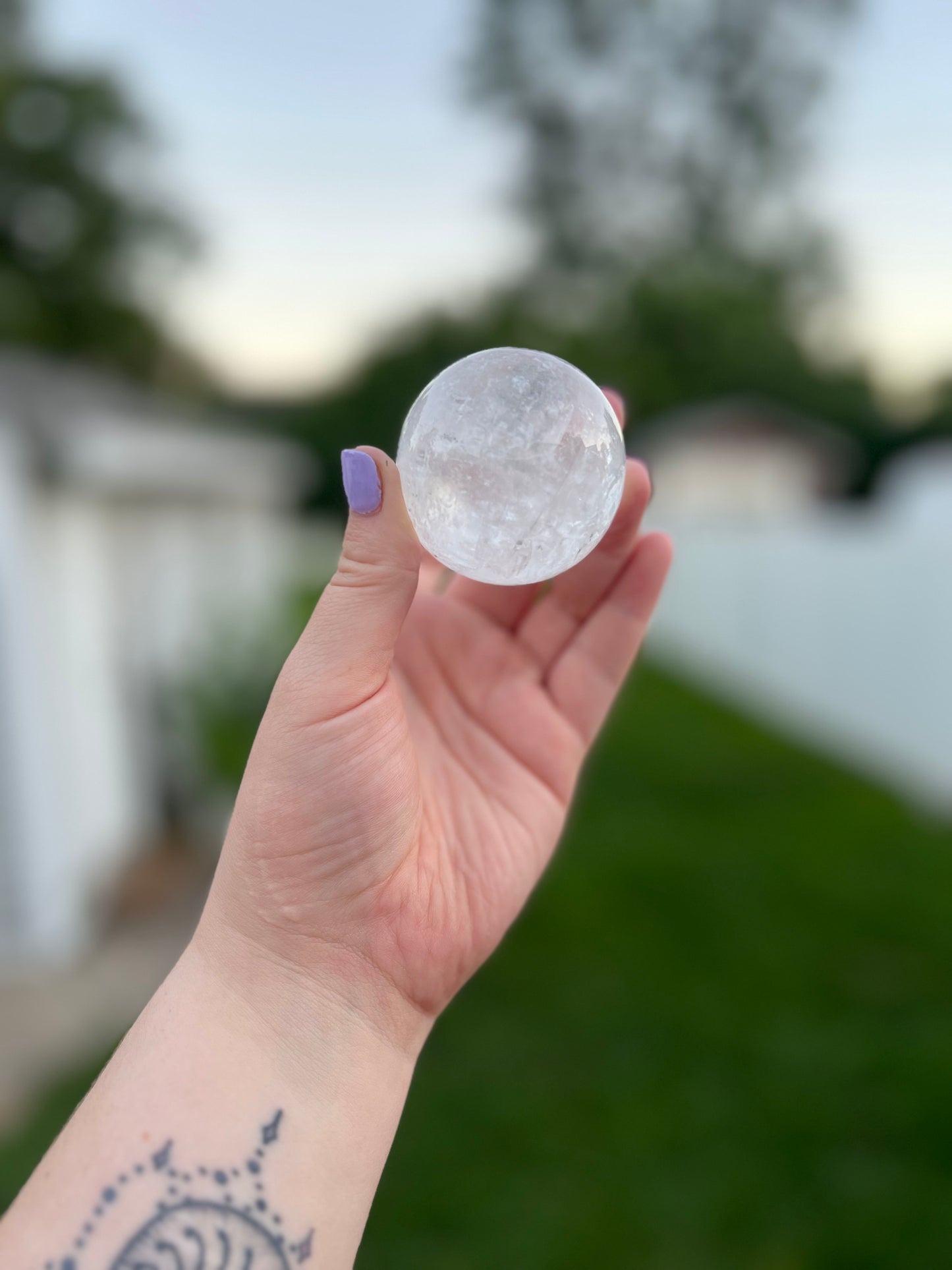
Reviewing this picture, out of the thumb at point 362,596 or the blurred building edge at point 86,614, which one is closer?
the thumb at point 362,596

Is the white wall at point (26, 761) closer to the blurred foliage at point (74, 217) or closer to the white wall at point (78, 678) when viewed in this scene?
the white wall at point (78, 678)

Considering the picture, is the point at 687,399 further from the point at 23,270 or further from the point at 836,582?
the point at 836,582

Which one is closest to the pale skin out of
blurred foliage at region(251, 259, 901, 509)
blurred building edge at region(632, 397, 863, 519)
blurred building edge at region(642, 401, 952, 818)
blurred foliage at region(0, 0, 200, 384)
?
blurred foliage at region(251, 259, 901, 509)

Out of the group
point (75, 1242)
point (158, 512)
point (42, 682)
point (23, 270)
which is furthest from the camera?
point (23, 270)

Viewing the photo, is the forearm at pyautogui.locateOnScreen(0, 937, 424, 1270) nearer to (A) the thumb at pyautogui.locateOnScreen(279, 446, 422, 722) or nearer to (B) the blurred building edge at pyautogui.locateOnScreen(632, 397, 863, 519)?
(A) the thumb at pyautogui.locateOnScreen(279, 446, 422, 722)

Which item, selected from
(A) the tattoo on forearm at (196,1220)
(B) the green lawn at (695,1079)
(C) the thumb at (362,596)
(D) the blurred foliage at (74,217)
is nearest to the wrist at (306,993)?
(A) the tattoo on forearm at (196,1220)

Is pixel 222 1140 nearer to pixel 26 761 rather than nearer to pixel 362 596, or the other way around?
pixel 362 596

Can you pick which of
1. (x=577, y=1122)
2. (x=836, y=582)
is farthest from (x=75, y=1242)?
(x=836, y=582)
